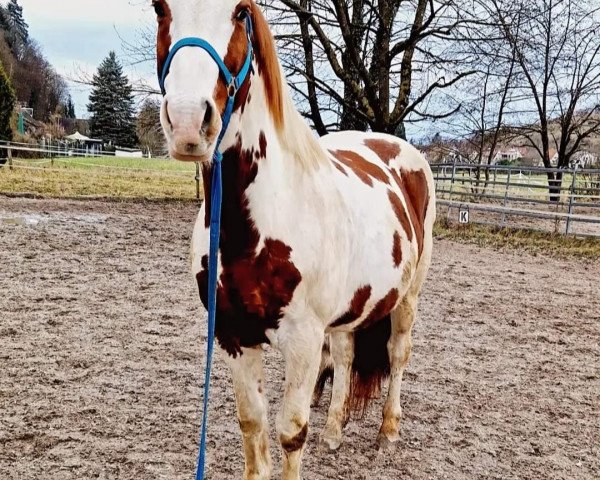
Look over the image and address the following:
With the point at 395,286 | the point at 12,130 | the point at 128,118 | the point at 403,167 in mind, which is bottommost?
the point at 395,286

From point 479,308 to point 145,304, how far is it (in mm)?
3274

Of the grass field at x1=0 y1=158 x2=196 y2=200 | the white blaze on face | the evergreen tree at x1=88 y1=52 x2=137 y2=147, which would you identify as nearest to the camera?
the white blaze on face

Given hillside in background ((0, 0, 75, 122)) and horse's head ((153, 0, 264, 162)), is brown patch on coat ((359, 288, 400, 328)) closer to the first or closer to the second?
horse's head ((153, 0, 264, 162))

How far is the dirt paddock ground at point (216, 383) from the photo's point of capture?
2.51m

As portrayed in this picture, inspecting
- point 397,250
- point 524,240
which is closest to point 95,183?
point 524,240

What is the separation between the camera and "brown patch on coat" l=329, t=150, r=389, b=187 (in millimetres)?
2410

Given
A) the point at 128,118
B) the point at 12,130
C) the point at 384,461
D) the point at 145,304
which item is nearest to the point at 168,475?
the point at 384,461

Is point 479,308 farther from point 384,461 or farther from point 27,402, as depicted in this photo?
point 27,402

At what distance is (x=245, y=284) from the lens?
1717 millimetres

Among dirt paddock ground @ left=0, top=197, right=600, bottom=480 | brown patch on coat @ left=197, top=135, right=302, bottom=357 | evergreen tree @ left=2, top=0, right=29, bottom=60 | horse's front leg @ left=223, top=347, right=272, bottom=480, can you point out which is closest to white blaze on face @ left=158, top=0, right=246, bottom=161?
brown patch on coat @ left=197, top=135, right=302, bottom=357

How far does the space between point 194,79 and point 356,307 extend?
123 centimetres

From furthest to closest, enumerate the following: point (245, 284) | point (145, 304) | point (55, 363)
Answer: point (145, 304)
point (55, 363)
point (245, 284)

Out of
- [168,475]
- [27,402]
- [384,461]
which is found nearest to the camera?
[168,475]

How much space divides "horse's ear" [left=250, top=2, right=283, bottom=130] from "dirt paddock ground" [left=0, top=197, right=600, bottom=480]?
1.68 metres
